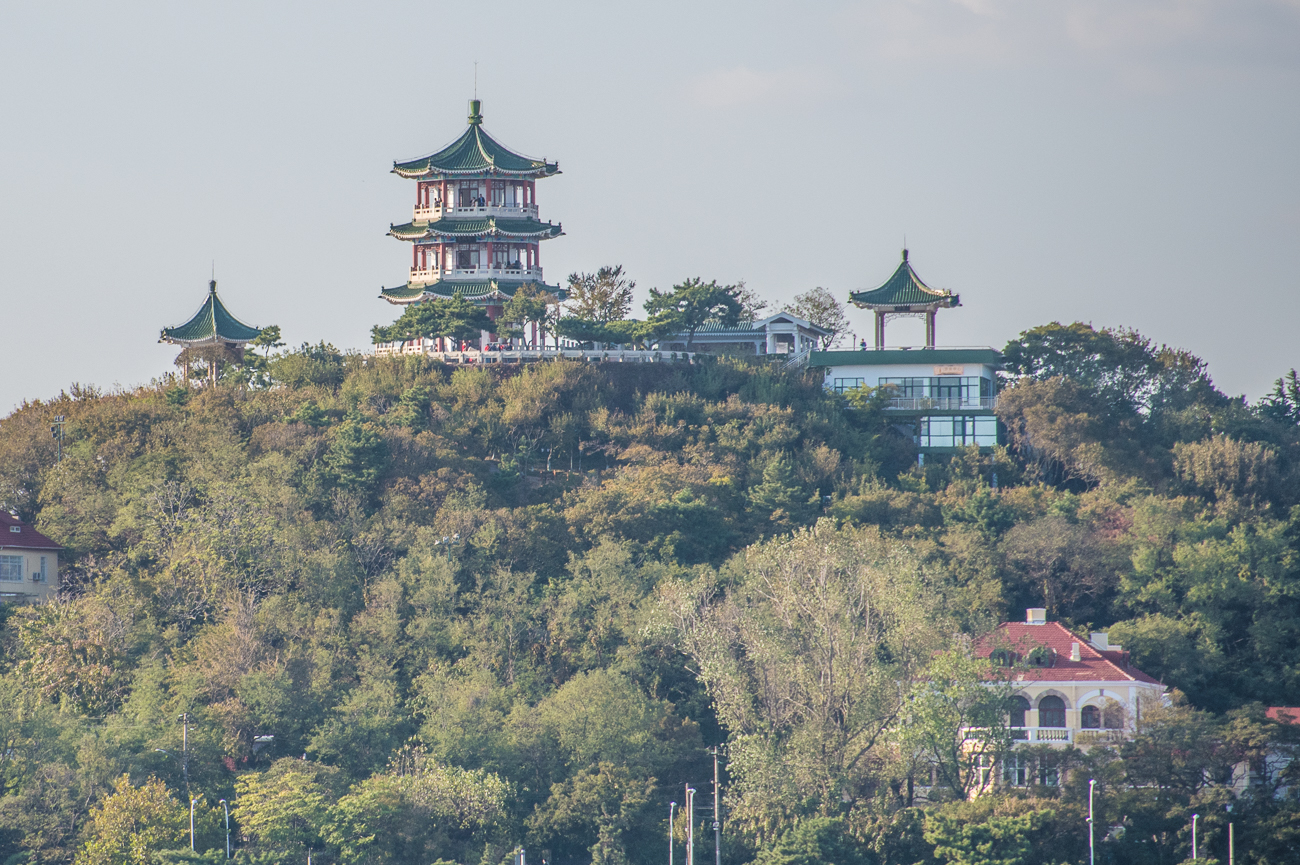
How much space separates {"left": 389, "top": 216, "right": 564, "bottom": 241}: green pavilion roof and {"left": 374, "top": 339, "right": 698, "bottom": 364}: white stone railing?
407cm

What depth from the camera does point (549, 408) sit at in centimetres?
6606

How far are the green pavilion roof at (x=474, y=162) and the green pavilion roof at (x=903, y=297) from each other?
12.2 m

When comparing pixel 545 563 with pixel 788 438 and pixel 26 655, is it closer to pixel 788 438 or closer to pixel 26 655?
pixel 788 438

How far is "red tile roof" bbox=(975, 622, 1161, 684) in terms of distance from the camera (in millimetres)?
51781

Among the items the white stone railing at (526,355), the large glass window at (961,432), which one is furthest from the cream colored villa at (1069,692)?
the white stone railing at (526,355)

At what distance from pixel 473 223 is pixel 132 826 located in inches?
1206

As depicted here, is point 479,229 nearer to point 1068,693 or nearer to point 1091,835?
point 1068,693

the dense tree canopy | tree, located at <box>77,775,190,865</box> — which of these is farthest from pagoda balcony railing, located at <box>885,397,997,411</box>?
tree, located at <box>77,775,190,865</box>

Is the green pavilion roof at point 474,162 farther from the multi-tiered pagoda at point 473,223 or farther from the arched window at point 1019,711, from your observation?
the arched window at point 1019,711

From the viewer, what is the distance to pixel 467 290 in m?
70.9

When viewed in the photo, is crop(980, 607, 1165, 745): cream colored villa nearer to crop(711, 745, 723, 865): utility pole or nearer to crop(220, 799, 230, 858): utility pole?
crop(711, 745, 723, 865): utility pole

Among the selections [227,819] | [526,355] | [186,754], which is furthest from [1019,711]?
[526,355]

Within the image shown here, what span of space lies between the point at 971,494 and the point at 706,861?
19.4m

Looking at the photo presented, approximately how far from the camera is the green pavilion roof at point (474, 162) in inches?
2835
